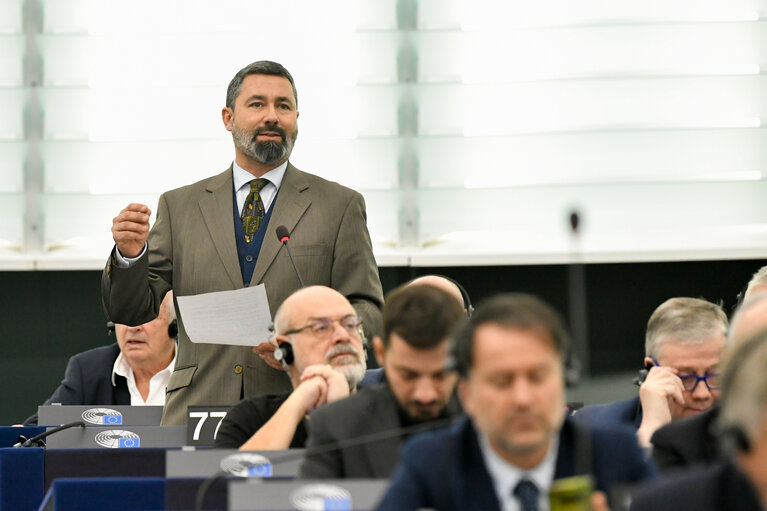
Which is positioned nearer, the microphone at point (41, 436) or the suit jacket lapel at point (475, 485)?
the suit jacket lapel at point (475, 485)

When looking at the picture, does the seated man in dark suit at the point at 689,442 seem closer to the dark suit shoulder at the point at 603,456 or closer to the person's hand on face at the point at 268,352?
the dark suit shoulder at the point at 603,456

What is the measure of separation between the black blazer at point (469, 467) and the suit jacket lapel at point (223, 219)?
6.09 ft

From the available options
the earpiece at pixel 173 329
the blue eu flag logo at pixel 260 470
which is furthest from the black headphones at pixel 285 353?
the earpiece at pixel 173 329

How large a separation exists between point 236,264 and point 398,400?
4.46 feet

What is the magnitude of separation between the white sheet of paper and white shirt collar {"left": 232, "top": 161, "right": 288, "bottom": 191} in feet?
1.82

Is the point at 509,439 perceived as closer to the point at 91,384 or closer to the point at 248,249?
the point at 248,249

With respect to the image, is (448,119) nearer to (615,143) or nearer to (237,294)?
(615,143)

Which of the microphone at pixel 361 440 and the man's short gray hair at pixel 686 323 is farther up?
the man's short gray hair at pixel 686 323

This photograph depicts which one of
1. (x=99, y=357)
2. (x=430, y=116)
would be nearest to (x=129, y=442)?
(x=99, y=357)

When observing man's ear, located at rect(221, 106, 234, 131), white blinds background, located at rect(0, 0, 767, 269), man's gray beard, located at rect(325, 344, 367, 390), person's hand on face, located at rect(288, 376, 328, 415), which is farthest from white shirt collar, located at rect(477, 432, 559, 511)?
white blinds background, located at rect(0, 0, 767, 269)

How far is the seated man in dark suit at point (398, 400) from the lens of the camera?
96.0 inches

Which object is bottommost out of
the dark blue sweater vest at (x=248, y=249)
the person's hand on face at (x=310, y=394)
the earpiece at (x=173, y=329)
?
the person's hand on face at (x=310, y=394)

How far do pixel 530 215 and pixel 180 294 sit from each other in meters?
2.61

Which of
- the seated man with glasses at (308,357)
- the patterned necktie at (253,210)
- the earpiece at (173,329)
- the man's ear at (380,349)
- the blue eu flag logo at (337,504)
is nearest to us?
the blue eu flag logo at (337,504)
